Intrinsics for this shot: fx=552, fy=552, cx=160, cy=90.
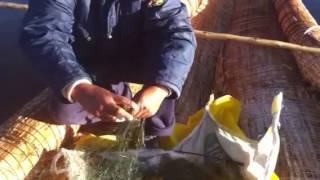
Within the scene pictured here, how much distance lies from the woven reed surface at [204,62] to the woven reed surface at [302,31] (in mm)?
525

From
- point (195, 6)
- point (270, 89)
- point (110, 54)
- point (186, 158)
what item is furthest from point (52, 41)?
point (195, 6)

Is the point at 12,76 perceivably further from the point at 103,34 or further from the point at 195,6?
the point at 103,34

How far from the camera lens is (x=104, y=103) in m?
2.13

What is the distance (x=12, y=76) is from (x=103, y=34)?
2.38m

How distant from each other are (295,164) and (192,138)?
526 mm

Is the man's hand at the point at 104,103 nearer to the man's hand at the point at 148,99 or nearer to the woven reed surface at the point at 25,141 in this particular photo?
the man's hand at the point at 148,99

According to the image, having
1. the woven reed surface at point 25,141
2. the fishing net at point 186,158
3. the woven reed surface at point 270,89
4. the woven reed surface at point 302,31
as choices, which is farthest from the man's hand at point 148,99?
the woven reed surface at point 302,31

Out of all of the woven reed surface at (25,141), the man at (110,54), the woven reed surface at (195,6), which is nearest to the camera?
the man at (110,54)

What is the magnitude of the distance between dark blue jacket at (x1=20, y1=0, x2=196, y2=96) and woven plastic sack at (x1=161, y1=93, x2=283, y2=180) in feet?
1.01

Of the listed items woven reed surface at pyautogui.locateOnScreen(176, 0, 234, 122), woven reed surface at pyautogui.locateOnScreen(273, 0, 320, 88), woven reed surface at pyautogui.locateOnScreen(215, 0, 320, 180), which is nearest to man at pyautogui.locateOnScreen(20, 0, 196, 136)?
woven reed surface at pyautogui.locateOnScreen(215, 0, 320, 180)

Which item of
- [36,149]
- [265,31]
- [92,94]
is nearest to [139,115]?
[92,94]

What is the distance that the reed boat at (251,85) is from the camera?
2691 mm

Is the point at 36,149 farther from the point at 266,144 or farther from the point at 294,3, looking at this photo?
the point at 294,3

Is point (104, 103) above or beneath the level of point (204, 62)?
above
